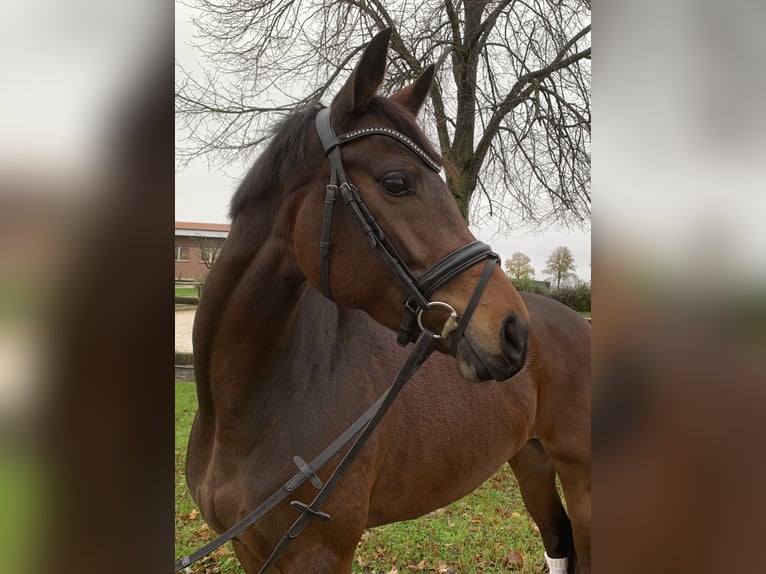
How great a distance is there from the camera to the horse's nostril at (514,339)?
1545 millimetres

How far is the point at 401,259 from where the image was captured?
5.41 ft

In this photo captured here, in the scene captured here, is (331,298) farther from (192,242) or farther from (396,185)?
(192,242)

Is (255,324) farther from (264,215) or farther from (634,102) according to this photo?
(634,102)

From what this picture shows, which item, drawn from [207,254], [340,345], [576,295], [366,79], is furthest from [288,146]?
[576,295]

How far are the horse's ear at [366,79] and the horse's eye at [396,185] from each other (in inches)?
11.7

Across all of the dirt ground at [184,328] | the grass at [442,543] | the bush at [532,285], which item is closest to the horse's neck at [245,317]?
the grass at [442,543]

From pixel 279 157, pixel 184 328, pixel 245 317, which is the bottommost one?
pixel 184 328

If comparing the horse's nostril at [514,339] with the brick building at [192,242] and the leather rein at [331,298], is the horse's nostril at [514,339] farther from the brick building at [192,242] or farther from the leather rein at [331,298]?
the brick building at [192,242]

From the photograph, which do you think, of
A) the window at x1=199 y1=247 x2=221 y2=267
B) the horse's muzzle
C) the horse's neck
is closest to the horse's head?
the horse's muzzle

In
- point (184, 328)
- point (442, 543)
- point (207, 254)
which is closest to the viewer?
point (442, 543)

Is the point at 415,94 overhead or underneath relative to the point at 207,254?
overhead

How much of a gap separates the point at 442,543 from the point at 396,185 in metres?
3.88

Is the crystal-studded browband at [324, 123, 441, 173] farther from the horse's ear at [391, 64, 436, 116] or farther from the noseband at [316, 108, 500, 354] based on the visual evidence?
the horse's ear at [391, 64, 436, 116]

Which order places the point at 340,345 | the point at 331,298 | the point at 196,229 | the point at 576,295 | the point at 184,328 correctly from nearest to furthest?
1. the point at 331,298
2. the point at 340,345
3. the point at 196,229
4. the point at 576,295
5. the point at 184,328
